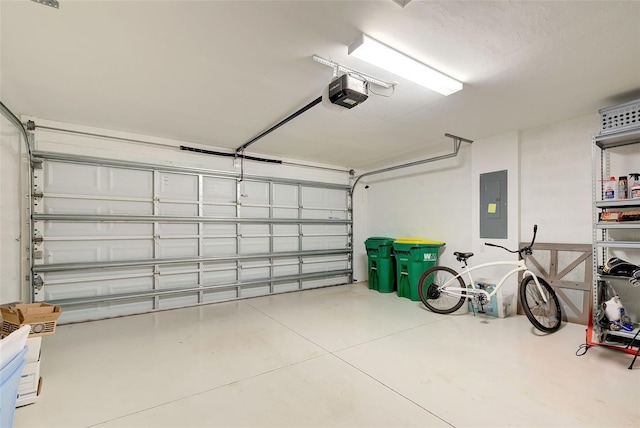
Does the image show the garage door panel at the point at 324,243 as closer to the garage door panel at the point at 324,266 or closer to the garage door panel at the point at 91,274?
the garage door panel at the point at 324,266

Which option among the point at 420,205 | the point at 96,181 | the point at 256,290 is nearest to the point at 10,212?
the point at 96,181

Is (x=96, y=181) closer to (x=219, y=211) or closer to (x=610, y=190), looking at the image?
(x=219, y=211)

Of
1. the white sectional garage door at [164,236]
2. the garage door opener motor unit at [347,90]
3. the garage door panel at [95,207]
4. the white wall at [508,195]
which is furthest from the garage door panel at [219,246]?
the white wall at [508,195]

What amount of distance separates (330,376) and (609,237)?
3.45m

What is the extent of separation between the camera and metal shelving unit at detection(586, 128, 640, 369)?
8.60 ft

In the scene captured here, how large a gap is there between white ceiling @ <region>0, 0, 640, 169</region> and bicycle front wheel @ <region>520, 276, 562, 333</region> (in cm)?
206

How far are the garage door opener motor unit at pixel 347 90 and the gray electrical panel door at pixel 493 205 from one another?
2.96m

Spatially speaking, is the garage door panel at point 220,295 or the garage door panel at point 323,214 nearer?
the garage door panel at point 220,295

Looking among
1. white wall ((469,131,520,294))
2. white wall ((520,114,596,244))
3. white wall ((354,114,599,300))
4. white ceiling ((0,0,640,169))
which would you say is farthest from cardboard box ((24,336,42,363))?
white wall ((520,114,596,244))

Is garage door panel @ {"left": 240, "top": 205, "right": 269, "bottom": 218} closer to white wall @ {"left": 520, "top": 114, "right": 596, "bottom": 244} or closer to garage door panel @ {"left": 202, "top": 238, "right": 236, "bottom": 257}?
garage door panel @ {"left": 202, "top": 238, "right": 236, "bottom": 257}

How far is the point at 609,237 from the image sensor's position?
3186mm

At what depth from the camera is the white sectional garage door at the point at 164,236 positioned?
3600mm

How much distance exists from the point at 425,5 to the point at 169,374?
3219 millimetres

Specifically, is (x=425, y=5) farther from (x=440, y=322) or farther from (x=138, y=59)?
(x=440, y=322)
